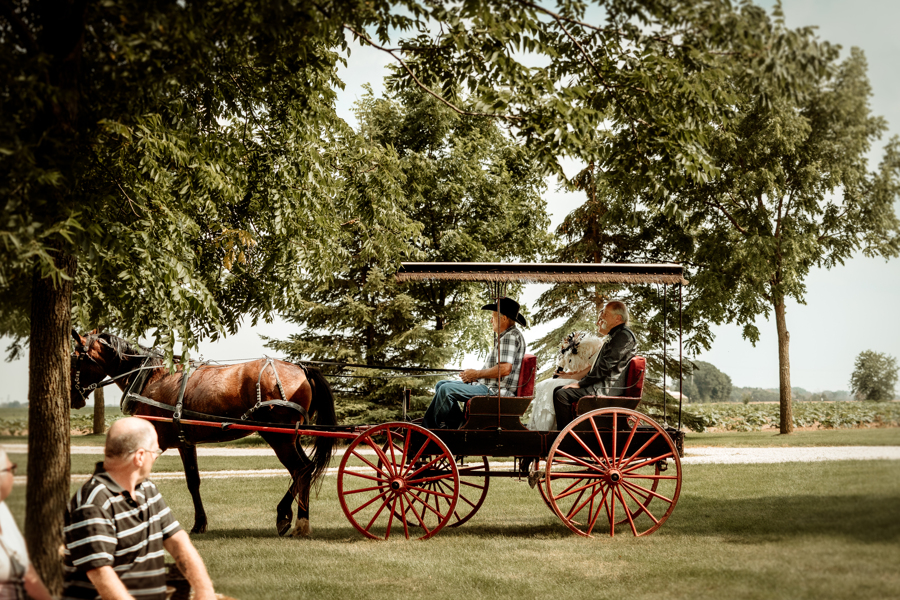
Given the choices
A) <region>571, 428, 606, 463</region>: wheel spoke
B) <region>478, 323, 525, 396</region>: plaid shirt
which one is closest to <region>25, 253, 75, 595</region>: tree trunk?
<region>478, 323, 525, 396</region>: plaid shirt

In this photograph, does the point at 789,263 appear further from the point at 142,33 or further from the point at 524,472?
the point at 142,33

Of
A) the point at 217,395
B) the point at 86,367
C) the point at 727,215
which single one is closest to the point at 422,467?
the point at 217,395

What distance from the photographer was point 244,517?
10117 millimetres

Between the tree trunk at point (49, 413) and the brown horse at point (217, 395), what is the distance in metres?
3.37

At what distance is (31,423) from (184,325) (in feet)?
5.08

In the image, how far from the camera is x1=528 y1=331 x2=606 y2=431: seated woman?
8.55m

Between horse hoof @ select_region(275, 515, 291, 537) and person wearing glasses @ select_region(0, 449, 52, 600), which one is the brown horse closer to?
horse hoof @ select_region(275, 515, 291, 537)

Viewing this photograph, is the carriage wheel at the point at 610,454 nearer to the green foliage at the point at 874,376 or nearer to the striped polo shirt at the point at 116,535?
the green foliage at the point at 874,376

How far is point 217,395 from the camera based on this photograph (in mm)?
9234

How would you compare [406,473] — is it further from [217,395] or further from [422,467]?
[217,395]

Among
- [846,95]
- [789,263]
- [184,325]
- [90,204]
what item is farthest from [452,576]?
[789,263]

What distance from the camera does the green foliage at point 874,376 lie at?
5.49 m

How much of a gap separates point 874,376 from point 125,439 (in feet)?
15.9

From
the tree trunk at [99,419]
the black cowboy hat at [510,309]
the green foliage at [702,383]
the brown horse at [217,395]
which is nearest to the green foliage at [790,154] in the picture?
the black cowboy hat at [510,309]
